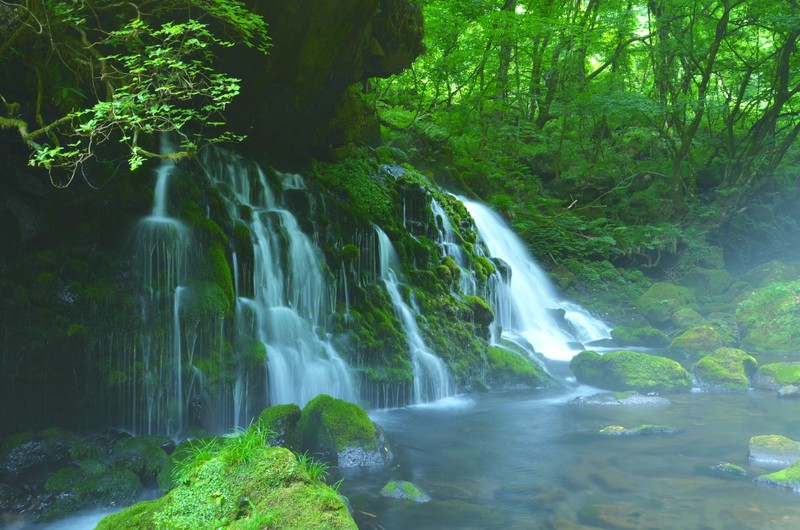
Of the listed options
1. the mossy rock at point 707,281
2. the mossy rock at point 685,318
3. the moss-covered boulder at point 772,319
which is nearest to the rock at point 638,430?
the moss-covered boulder at point 772,319

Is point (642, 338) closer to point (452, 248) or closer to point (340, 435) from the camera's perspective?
point (452, 248)

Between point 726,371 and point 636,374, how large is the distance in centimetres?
182

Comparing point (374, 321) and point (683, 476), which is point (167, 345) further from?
point (683, 476)

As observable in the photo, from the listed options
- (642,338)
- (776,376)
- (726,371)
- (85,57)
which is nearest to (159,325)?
(85,57)

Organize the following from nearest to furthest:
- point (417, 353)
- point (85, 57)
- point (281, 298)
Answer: point (85, 57), point (281, 298), point (417, 353)

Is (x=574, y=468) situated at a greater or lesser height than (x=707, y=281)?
lesser

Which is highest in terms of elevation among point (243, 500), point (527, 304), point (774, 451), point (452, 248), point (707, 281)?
point (452, 248)

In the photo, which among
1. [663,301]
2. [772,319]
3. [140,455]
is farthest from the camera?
[663,301]

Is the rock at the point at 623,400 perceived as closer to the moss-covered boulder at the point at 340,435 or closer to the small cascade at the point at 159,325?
the moss-covered boulder at the point at 340,435

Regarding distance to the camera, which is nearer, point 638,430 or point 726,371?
point 638,430

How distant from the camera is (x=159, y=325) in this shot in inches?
316

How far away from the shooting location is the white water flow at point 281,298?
29.2 feet

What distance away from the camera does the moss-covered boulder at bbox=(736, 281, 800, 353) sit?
1400 cm

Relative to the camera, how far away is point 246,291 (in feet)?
30.3
